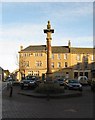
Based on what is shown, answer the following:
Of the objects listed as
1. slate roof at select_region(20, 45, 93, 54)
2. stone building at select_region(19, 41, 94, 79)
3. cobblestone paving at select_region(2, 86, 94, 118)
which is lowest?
cobblestone paving at select_region(2, 86, 94, 118)

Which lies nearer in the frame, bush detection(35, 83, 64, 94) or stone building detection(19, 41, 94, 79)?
bush detection(35, 83, 64, 94)

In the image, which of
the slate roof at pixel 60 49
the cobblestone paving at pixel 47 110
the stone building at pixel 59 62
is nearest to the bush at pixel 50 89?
the cobblestone paving at pixel 47 110

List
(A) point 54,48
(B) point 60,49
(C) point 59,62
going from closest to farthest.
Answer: (C) point 59,62
(B) point 60,49
(A) point 54,48

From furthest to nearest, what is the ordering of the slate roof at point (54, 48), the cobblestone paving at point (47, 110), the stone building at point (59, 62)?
the slate roof at point (54, 48) → the stone building at point (59, 62) → the cobblestone paving at point (47, 110)

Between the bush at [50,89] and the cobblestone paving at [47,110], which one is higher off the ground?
the bush at [50,89]

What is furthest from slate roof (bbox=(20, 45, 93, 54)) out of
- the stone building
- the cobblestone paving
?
the cobblestone paving

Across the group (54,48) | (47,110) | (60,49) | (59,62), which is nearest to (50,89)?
(47,110)

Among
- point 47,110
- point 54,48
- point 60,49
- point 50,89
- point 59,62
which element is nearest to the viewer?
point 47,110

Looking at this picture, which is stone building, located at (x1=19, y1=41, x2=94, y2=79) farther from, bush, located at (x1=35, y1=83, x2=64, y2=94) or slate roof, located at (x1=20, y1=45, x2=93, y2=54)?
bush, located at (x1=35, y1=83, x2=64, y2=94)

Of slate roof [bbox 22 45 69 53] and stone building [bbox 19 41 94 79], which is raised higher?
slate roof [bbox 22 45 69 53]

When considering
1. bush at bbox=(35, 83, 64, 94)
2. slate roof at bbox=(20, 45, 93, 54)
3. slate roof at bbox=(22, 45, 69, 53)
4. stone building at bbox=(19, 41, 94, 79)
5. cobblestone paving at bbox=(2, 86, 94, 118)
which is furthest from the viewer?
slate roof at bbox=(22, 45, 69, 53)

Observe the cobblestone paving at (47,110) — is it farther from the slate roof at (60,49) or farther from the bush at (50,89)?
the slate roof at (60,49)

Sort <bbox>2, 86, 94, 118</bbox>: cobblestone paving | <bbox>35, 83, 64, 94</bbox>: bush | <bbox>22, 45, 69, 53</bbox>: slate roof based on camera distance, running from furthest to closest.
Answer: <bbox>22, 45, 69, 53</bbox>: slate roof
<bbox>35, 83, 64, 94</bbox>: bush
<bbox>2, 86, 94, 118</bbox>: cobblestone paving

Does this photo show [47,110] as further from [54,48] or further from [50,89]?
[54,48]
